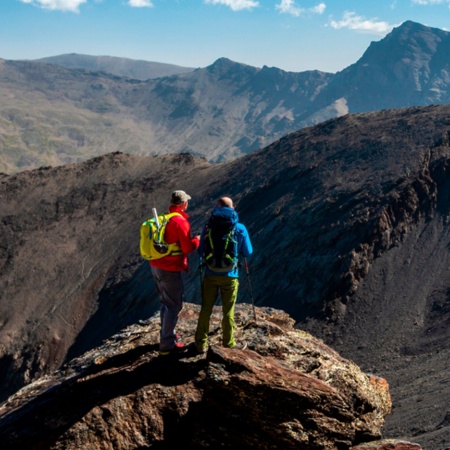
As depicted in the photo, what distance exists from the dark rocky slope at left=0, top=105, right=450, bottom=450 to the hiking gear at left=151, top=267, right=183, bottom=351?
26.5 feet

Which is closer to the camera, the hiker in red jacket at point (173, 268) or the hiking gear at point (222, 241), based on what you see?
the hiking gear at point (222, 241)

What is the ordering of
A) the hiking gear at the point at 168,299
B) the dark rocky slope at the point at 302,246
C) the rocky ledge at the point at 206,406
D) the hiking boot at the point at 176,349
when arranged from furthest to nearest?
1. the dark rocky slope at the point at 302,246
2. the hiking boot at the point at 176,349
3. the hiking gear at the point at 168,299
4. the rocky ledge at the point at 206,406

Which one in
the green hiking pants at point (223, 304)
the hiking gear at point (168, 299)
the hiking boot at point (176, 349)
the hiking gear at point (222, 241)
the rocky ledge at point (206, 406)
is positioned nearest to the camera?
the rocky ledge at point (206, 406)

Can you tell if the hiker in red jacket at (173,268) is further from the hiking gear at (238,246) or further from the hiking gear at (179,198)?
the hiking gear at (238,246)

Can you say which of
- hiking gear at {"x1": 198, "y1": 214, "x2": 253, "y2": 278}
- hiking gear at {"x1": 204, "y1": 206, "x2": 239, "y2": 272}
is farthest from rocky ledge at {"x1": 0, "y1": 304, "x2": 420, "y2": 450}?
hiking gear at {"x1": 204, "y1": 206, "x2": 239, "y2": 272}

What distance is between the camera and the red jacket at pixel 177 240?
8.89 metres

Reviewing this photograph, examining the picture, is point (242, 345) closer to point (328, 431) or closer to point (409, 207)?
point (328, 431)

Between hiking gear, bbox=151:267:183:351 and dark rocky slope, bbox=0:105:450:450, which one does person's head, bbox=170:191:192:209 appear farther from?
dark rocky slope, bbox=0:105:450:450

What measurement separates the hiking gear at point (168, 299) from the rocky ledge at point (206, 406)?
1.21 ft

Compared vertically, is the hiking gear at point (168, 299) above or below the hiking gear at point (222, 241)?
below

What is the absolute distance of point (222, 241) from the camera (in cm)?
882

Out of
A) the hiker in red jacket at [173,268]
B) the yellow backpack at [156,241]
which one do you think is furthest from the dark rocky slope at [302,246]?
the yellow backpack at [156,241]

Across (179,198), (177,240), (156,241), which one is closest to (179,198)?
(179,198)

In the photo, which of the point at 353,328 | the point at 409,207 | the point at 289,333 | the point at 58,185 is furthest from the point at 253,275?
the point at 58,185
